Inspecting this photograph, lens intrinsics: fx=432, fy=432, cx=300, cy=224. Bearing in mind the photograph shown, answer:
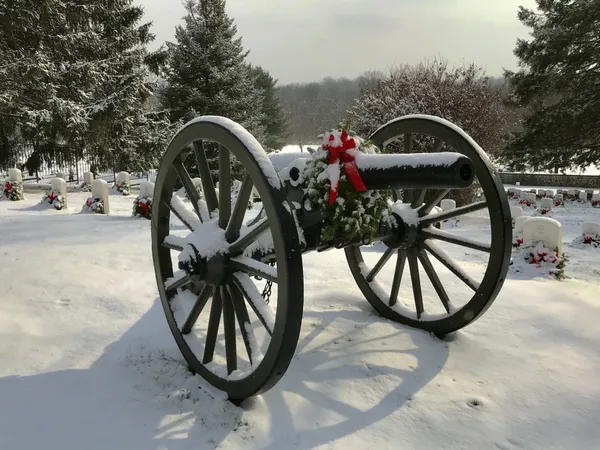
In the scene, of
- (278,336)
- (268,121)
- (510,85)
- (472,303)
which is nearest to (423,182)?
(278,336)

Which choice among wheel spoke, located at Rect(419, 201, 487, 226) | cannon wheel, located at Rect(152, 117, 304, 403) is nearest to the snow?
cannon wheel, located at Rect(152, 117, 304, 403)

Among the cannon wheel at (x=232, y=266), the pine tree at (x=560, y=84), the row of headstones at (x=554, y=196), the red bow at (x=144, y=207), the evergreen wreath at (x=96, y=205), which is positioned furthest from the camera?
the row of headstones at (x=554, y=196)

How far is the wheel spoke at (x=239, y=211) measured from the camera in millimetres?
2160

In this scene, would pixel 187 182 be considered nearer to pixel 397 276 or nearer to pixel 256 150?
pixel 256 150

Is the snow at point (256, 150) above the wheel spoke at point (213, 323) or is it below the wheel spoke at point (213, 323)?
above

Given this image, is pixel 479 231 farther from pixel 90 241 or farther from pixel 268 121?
pixel 268 121

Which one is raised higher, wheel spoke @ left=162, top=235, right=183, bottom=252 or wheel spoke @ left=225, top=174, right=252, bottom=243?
wheel spoke @ left=225, top=174, right=252, bottom=243

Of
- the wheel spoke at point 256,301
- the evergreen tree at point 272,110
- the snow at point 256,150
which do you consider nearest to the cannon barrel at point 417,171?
the snow at point 256,150

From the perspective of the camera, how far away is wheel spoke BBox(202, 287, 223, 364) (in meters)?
2.41

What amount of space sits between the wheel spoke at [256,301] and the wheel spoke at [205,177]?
1.96 ft

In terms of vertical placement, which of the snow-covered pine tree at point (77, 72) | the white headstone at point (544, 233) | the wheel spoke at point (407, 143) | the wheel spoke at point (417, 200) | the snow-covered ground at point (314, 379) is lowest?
the snow-covered ground at point (314, 379)

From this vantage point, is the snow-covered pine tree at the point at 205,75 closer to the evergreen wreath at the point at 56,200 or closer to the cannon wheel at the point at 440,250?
the evergreen wreath at the point at 56,200

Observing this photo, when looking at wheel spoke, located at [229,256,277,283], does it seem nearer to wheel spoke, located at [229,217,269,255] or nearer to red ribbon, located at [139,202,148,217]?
wheel spoke, located at [229,217,269,255]

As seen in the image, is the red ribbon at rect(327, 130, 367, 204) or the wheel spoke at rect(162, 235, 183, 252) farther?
the wheel spoke at rect(162, 235, 183, 252)
